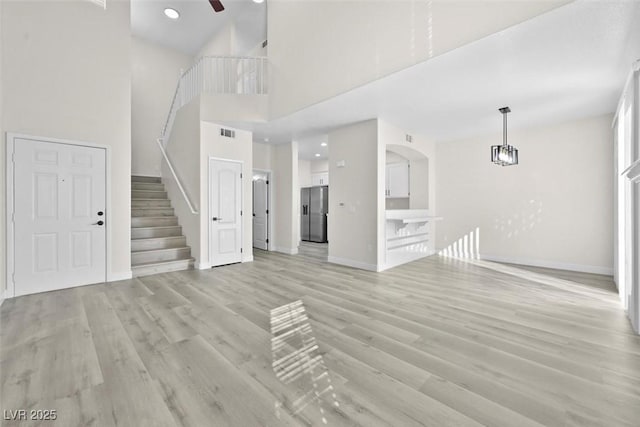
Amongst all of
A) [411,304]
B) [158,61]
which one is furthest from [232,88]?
[411,304]

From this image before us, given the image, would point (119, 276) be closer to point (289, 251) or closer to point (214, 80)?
point (289, 251)

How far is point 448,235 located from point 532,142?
2.59 metres

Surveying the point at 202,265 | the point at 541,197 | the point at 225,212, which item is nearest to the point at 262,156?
the point at 225,212

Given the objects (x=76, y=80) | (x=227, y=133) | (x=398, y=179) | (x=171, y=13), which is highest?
(x=171, y=13)

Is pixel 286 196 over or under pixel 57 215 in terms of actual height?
over

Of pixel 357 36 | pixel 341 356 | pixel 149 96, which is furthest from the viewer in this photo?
pixel 149 96

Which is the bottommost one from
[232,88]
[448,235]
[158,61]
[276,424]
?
[276,424]

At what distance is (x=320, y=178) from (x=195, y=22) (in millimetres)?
5524

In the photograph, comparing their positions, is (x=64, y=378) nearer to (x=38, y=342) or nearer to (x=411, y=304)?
(x=38, y=342)

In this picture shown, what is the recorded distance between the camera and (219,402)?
1.67 meters

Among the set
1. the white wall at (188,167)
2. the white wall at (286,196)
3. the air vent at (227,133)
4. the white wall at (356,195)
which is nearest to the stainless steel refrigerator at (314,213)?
the white wall at (286,196)

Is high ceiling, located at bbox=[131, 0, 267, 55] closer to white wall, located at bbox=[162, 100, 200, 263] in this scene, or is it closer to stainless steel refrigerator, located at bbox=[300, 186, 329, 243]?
white wall, located at bbox=[162, 100, 200, 263]

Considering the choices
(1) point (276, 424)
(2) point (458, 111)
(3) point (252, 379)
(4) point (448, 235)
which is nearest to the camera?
(1) point (276, 424)

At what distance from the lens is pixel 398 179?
745 centimetres
